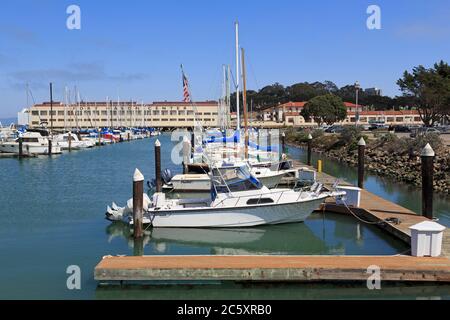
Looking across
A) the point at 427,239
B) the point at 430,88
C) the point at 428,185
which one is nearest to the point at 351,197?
the point at 428,185

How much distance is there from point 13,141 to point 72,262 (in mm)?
51677

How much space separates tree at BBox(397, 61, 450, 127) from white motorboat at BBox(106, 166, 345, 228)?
5557 cm

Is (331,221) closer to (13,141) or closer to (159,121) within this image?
(13,141)

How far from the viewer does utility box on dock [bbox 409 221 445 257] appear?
1358 cm

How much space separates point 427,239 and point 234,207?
749 cm

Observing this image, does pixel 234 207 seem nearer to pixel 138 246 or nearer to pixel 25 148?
pixel 138 246

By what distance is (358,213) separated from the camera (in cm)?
2112

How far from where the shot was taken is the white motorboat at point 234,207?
62.8 feet

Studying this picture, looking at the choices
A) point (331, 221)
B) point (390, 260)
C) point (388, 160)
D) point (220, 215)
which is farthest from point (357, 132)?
point (390, 260)

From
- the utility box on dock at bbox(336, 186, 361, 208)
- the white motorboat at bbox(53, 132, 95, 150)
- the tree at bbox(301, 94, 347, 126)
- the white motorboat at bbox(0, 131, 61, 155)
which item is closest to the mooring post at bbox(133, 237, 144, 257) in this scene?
the utility box on dock at bbox(336, 186, 361, 208)

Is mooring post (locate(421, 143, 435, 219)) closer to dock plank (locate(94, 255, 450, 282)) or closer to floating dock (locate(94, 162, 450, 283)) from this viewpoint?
floating dock (locate(94, 162, 450, 283))

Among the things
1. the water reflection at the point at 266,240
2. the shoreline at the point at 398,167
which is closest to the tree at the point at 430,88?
the shoreline at the point at 398,167

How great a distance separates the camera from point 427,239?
538 inches

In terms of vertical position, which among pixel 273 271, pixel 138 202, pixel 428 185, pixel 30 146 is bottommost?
pixel 273 271
